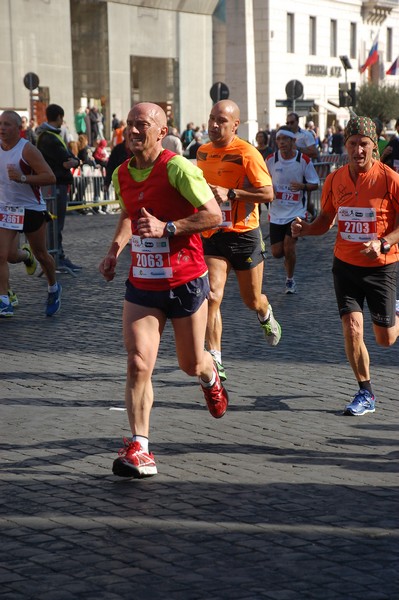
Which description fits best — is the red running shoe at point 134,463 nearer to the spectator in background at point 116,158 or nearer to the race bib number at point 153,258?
the race bib number at point 153,258

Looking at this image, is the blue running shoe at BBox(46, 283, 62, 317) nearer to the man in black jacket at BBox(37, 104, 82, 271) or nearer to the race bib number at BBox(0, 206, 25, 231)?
the race bib number at BBox(0, 206, 25, 231)

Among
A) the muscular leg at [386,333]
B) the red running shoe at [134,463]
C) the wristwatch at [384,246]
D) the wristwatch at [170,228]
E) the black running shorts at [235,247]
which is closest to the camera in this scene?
the red running shoe at [134,463]

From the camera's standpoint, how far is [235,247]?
8.46 metres

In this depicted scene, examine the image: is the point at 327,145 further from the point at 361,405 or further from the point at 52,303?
the point at 361,405

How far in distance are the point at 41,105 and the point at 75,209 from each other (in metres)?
13.0

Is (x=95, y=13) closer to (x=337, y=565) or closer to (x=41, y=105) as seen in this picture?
(x=41, y=105)

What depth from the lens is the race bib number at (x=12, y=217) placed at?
11172 millimetres

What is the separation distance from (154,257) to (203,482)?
115cm

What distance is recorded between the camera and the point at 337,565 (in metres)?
4.53

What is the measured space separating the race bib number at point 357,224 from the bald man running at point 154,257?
1.46 meters

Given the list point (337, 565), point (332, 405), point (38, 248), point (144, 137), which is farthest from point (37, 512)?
point (38, 248)

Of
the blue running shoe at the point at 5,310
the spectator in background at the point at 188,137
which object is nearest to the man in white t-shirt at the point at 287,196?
the blue running shoe at the point at 5,310

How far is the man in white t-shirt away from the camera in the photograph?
13.0m

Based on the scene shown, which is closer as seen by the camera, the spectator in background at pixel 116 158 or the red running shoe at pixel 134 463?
the red running shoe at pixel 134 463
